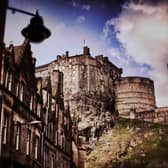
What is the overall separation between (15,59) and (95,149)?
1052 inches

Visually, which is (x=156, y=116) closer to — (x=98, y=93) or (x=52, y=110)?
(x=98, y=93)

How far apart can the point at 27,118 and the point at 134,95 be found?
53.2 m

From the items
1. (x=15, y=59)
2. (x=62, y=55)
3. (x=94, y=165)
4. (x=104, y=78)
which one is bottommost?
Result: (x=94, y=165)

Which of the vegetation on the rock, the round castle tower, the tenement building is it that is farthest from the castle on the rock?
the round castle tower

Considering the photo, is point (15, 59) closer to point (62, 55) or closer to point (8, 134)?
point (8, 134)

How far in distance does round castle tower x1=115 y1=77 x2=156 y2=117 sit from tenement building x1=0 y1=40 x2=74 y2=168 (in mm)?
40722

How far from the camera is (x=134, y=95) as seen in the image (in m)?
78.8

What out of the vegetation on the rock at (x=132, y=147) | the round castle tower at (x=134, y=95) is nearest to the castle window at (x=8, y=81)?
the vegetation on the rock at (x=132, y=147)

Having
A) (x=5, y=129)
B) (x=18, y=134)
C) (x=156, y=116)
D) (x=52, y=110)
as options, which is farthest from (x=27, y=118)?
(x=156, y=116)

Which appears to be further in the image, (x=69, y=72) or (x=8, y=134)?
(x=69, y=72)

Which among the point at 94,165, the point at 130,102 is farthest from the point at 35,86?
the point at 130,102

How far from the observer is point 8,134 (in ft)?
78.0

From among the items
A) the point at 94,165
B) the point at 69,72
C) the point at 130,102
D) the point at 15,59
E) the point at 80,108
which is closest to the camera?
the point at 15,59

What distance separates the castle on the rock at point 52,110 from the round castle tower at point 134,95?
9.20 ft
